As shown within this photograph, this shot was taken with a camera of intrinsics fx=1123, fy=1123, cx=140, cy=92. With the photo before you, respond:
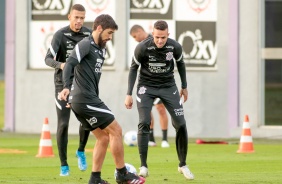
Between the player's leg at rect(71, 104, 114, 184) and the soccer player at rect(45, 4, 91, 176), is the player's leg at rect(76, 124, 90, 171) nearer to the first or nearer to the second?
the soccer player at rect(45, 4, 91, 176)

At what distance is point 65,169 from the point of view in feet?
48.5

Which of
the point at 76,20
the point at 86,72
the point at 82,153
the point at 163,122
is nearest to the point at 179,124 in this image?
the point at 82,153

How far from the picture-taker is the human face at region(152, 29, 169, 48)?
47.4 ft

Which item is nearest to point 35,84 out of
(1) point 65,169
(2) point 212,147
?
(2) point 212,147

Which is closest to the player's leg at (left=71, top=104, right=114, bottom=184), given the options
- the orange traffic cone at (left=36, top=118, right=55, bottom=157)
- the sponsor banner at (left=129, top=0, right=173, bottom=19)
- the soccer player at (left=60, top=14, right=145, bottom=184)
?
the soccer player at (left=60, top=14, right=145, bottom=184)

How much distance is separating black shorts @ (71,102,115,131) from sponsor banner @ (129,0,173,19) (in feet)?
38.4

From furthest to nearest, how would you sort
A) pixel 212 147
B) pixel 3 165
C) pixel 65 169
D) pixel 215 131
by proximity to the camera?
pixel 215 131
pixel 212 147
pixel 3 165
pixel 65 169

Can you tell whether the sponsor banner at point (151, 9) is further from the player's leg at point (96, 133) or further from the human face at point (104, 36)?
the player's leg at point (96, 133)

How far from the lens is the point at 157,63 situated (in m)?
14.9

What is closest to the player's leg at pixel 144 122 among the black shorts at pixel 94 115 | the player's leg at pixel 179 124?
the player's leg at pixel 179 124

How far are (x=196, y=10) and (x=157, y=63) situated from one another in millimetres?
9402

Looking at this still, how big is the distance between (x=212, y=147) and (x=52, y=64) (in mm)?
7006

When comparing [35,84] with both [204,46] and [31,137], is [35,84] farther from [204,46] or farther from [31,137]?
[204,46]

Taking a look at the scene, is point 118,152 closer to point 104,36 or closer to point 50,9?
point 104,36
